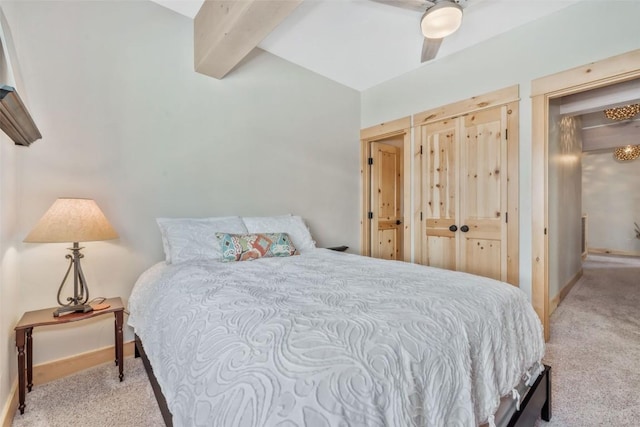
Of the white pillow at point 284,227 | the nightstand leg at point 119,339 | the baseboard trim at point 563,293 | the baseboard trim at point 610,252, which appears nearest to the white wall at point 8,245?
the nightstand leg at point 119,339

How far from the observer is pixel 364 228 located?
13.0ft

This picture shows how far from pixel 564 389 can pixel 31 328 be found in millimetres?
3197

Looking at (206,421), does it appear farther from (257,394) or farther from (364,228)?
(364,228)

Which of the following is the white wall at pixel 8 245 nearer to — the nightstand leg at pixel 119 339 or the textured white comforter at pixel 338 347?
the nightstand leg at pixel 119 339

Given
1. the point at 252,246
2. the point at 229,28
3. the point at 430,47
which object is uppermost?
the point at 430,47

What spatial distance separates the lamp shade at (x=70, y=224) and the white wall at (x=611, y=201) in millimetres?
9469

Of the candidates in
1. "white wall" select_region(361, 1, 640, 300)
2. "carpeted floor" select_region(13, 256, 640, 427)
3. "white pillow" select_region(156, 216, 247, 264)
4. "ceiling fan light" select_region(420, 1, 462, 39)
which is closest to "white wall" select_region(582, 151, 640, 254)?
"carpeted floor" select_region(13, 256, 640, 427)

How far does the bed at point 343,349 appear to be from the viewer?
68 cm

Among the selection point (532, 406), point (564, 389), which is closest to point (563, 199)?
point (564, 389)

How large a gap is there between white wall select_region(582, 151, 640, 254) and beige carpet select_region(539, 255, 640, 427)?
3.87 metres

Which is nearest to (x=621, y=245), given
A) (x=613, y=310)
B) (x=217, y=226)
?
(x=613, y=310)

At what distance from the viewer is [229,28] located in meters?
1.99

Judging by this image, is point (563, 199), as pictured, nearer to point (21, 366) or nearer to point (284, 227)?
point (284, 227)

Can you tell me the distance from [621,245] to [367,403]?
9.32 meters
